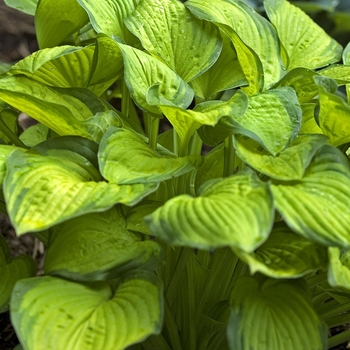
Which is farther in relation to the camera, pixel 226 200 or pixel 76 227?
pixel 76 227

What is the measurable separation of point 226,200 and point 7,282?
34cm

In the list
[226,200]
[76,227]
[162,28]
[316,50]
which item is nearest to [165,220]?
[226,200]

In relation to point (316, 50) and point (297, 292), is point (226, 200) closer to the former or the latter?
point (297, 292)

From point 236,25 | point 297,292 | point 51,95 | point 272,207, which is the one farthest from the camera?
point 236,25

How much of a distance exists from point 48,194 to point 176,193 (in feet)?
0.86

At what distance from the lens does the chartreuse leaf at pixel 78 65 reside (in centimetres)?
75

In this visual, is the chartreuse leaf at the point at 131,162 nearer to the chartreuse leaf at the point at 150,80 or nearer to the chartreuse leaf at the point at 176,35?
the chartreuse leaf at the point at 150,80

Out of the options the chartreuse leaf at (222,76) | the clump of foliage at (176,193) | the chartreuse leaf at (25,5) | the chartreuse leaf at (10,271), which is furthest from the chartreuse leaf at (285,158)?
the chartreuse leaf at (25,5)

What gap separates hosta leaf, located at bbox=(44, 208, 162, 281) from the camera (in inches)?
23.7

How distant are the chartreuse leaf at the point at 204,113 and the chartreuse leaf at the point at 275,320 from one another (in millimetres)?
214

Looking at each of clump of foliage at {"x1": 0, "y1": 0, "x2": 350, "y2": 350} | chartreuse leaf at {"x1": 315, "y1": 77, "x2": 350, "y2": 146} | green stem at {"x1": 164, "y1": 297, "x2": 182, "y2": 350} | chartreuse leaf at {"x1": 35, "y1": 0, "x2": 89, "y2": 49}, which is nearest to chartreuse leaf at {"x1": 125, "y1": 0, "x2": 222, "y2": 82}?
clump of foliage at {"x1": 0, "y1": 0, "x2": 350, "y2": 350}

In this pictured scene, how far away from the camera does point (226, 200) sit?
553 millimetres

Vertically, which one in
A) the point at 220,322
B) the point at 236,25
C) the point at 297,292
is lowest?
the point at 220,322

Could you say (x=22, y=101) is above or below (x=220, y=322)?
above
